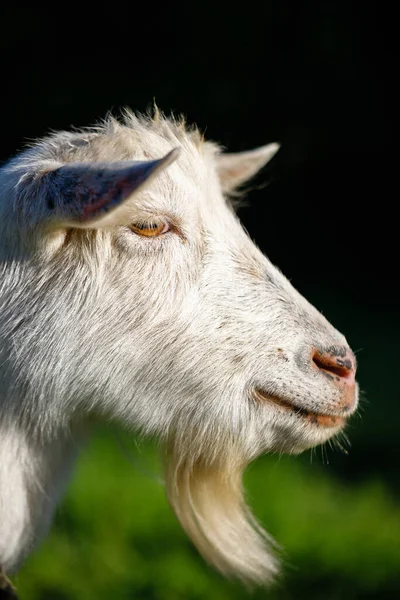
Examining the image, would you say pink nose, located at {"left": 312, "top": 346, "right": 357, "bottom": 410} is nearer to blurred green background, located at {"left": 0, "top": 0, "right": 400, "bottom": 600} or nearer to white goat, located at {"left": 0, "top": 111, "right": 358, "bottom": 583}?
white goat, located at {"left": 0, "top": 111, "right": 358, "bottom": 583}

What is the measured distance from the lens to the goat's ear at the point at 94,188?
2.27m

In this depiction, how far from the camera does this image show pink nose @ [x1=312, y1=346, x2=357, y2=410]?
270 cm

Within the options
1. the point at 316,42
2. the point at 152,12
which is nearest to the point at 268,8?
the point at 316,42

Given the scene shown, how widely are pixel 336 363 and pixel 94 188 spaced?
0.91 meters

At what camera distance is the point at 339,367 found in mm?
2725

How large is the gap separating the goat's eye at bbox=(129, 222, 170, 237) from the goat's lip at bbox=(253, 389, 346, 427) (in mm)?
556

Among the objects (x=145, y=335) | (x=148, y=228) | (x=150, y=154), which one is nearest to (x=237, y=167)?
(x=150, y=154)

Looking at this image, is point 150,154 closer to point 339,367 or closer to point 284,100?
point 339,367

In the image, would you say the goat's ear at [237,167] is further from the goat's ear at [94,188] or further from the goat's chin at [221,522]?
the goat's chin at [221,522]

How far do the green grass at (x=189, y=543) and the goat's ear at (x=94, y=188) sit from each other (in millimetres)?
1844

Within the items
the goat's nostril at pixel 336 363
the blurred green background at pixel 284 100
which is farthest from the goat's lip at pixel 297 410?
the blurred green background at pixel 284 100

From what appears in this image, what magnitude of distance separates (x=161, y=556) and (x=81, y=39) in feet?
25.7

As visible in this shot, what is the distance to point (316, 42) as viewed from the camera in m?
11.2

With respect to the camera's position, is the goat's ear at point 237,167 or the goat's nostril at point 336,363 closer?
the goat's nostril at point 336,363
